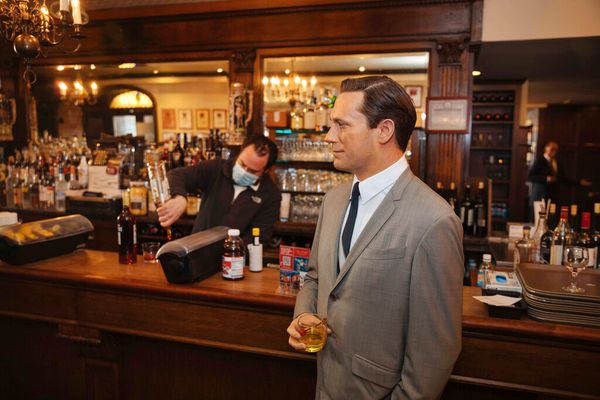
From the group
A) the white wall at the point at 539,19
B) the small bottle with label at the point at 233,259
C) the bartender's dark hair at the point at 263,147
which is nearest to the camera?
the small bottle with label at the point at 233,259

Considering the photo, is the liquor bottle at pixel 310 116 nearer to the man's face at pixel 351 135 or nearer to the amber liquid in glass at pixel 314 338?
the man's face at pixel 351 135

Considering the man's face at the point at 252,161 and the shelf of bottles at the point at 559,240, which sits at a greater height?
the man's face at the point at 252,161

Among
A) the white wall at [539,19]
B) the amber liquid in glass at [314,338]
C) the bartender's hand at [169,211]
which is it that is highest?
the white wall at [539,19]

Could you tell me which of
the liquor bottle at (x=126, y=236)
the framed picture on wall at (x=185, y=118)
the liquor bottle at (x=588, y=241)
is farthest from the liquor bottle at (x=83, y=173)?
the liquor bottle at (x=588, y=241)

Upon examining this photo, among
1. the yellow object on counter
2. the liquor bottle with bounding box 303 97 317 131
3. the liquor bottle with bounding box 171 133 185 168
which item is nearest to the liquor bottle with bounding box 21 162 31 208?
the yellow object on counter

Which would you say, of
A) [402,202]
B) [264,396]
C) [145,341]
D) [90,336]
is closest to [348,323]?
[402,202]

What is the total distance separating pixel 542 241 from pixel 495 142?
4.73m

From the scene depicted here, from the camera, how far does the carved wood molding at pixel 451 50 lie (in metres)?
3.84

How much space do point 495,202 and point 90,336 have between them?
261 inches

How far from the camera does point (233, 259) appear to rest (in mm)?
2176

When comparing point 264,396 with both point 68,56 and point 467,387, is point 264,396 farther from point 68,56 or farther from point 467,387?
point 68,56

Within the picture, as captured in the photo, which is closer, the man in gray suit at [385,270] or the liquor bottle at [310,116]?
the man in gray suit at [385,270]

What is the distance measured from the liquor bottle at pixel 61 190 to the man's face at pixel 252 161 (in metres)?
2.58

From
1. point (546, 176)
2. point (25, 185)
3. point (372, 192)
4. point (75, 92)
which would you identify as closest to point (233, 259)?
point (372, 192)
